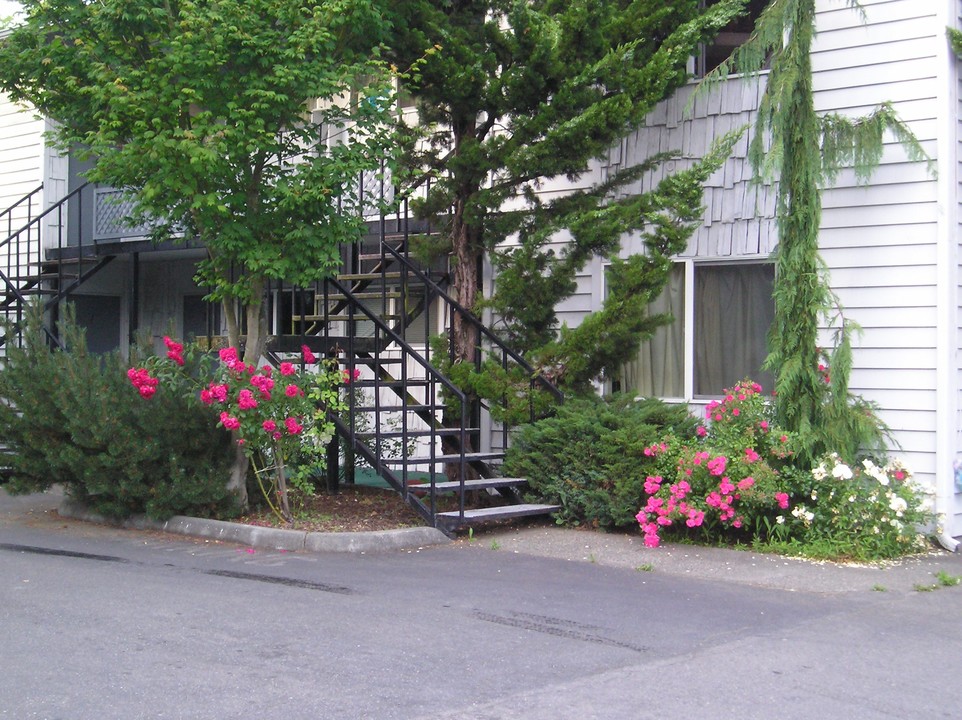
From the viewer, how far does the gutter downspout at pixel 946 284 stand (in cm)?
991

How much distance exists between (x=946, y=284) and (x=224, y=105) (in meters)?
6.43

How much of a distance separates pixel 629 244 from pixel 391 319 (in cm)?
261

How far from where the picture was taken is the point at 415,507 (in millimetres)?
10297

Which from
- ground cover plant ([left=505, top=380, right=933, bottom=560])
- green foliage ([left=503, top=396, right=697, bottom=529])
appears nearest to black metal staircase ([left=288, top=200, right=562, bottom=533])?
green foliage ([left=503, top=396, right=697, bottom=529])

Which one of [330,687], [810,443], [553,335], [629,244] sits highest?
[629,244]

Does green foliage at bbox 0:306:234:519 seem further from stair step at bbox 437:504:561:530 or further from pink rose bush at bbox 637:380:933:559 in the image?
pink rose bush at bbox 637:380:933:559

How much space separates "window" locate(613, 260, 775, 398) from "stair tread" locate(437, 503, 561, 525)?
1.49m

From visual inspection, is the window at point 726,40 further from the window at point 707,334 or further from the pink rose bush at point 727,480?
the pink rose bush at point 727,480

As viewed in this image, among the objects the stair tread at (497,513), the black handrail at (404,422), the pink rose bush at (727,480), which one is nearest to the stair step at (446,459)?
the black handrail at (404,422)

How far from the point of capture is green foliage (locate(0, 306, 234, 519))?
1034cm

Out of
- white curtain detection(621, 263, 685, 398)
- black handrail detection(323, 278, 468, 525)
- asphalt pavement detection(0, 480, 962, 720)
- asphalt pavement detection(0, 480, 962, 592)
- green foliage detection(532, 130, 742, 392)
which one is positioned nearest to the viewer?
asphalt pavement detection(0, 480, 962, 720)

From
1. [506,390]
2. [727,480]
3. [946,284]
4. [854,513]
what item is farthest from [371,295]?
[946,284]

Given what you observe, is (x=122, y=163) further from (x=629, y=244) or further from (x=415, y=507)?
(x=629, y=244)

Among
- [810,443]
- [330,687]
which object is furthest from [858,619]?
[330,687]
